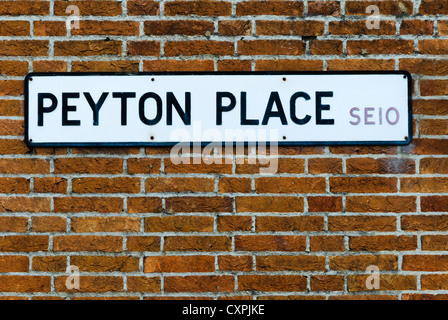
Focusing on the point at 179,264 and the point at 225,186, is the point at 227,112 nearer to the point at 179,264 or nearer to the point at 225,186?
the point at 225,186

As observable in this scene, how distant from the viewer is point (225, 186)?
6.81ft

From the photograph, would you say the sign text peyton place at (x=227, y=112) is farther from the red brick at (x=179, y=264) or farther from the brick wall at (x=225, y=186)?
the red brick at (x=179, y=264)

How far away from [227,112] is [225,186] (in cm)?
30

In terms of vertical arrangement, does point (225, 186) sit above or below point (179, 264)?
above

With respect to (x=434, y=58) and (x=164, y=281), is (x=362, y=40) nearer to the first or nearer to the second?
(x=434, y=58)

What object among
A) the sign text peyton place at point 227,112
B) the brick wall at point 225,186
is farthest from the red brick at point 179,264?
the sign text peyton place at point 227,112

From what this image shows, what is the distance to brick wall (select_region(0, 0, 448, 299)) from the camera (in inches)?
81.1

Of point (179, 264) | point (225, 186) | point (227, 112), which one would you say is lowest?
point (179, 264)

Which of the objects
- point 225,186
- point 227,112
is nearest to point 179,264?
point 225,186

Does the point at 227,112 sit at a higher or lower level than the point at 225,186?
higher

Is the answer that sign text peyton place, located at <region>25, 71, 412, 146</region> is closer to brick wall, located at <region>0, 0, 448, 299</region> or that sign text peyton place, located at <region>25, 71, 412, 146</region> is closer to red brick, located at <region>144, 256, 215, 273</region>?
brick wall, located at <region>0, 0, 448, 299</region>

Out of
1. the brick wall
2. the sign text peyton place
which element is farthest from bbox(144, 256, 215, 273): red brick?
the sign text peyton place

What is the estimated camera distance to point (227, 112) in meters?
2.06

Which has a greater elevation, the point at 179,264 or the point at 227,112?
the point at 227,112
